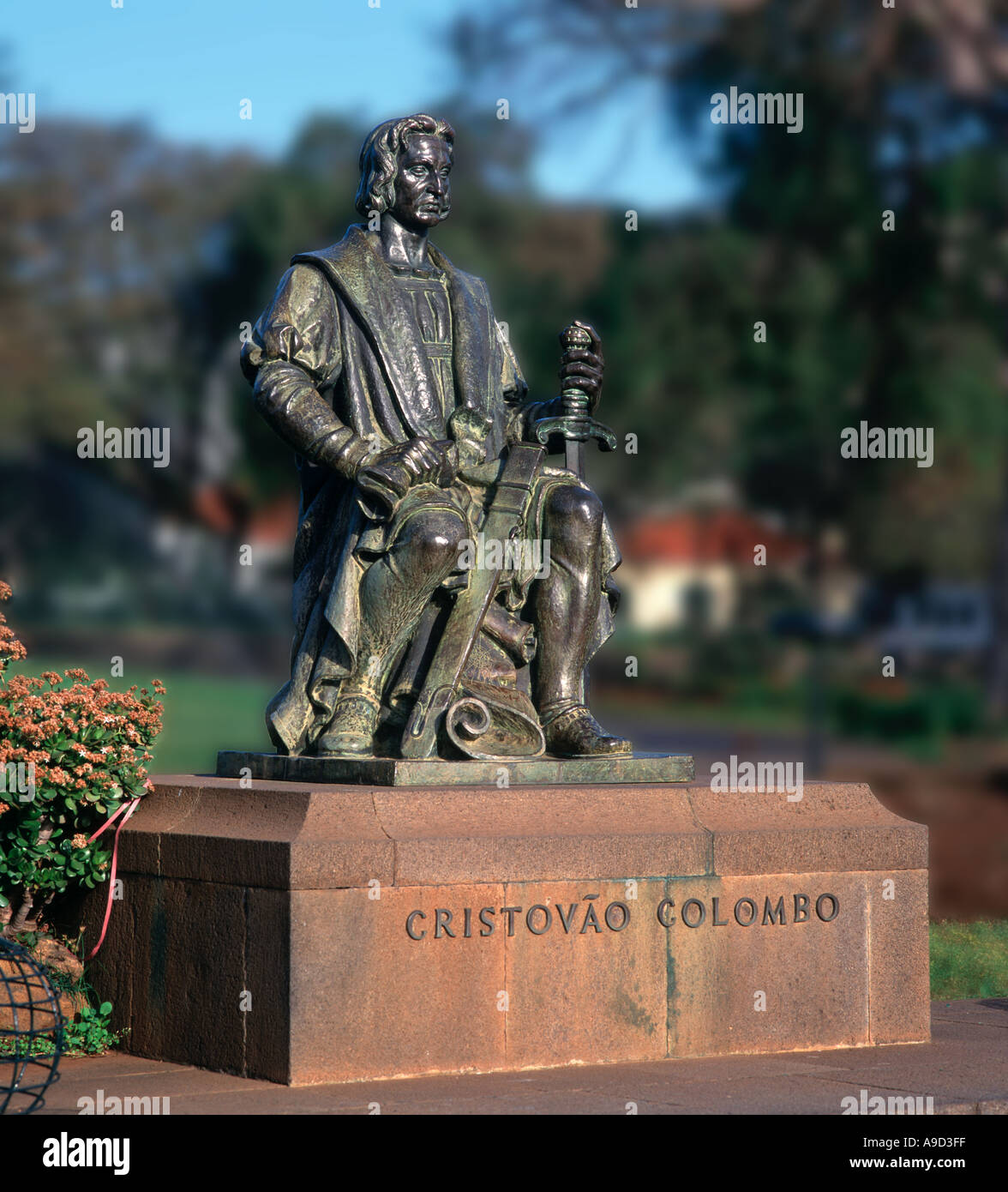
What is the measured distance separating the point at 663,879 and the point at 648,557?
746 inches

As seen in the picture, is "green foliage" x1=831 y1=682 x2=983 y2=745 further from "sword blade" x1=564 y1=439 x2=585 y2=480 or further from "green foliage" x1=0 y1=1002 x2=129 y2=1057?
"green foliage" x1=0 y1=1002 x2=129 y2=1057

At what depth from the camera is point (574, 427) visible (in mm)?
7863

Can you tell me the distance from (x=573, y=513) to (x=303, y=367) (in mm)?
1200

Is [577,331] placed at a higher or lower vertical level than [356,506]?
higher

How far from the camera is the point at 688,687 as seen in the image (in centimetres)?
2589

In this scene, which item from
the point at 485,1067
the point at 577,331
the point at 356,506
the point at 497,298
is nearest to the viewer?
the point at 485,1067

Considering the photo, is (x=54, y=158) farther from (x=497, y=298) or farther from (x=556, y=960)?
(x=556, y=960)

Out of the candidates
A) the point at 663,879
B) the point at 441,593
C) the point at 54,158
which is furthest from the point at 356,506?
the point at 54,158

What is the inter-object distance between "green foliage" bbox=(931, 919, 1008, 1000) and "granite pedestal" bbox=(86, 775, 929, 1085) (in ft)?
5.86

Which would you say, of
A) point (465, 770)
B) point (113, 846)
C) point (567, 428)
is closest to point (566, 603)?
point (567, 428)

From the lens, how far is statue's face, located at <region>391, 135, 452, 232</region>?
778cm

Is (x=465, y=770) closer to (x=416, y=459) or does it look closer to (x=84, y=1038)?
(x=416, y=459)

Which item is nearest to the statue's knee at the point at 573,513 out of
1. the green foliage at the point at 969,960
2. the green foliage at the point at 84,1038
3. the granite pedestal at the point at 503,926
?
the granite pedestal at the point at 503,926

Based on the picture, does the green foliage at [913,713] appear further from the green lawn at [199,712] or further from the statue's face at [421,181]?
the statue's face at [421,181]
